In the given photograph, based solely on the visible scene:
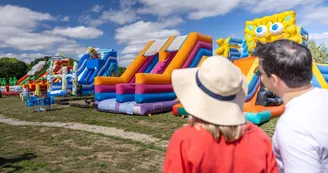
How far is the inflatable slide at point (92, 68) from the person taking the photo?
1720cm

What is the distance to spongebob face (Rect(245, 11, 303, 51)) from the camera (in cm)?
726

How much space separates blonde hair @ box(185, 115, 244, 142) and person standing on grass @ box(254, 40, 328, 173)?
0.17 m

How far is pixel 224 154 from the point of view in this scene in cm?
111

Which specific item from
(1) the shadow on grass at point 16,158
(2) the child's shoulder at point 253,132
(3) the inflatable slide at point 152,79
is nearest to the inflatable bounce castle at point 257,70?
(3) the inflatable slide at point 152,79

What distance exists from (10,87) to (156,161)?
21.0 metres

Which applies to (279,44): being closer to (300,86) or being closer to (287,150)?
(300,86)

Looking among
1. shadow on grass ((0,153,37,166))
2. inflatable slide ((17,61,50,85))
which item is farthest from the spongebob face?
inflatable slide ((17,61,50,85))

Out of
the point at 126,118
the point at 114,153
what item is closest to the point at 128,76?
the point at 126,118

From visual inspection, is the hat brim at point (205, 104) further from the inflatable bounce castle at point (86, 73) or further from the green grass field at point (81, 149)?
the inflatable bounce castle at point (86, 73)

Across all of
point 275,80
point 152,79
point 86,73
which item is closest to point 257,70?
point 152,79

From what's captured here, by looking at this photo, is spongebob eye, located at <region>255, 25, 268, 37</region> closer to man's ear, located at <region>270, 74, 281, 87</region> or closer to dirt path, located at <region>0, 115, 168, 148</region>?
dirt path, located at <region>0, 115, 168, 148</region>

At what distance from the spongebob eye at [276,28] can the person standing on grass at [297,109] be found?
22.1 feet

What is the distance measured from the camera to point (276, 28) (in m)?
7.34

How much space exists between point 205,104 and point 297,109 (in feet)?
1.24
